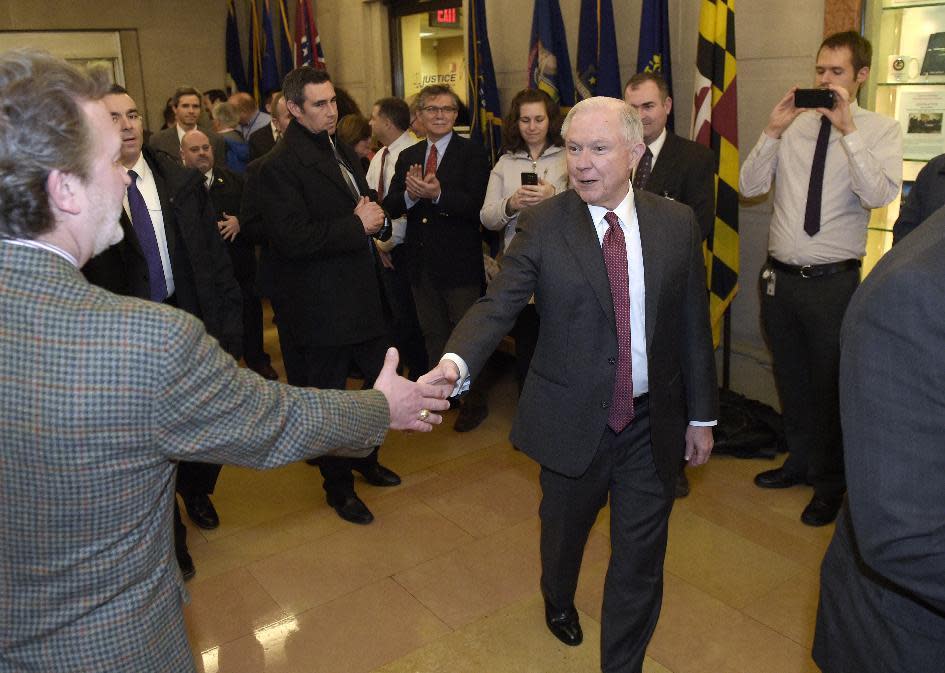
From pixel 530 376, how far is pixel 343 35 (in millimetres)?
6636

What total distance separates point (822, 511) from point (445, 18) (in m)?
5.23

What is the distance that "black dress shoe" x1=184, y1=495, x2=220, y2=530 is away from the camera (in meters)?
3.77

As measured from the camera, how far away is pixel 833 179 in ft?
11.6

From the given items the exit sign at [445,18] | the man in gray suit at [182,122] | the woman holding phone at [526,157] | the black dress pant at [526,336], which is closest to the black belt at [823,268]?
the woman holding phone at [526,157]

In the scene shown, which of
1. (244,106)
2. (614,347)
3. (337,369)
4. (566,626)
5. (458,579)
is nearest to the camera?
(614,347)

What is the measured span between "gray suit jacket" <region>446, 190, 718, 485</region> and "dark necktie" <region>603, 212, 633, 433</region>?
0.10 ft

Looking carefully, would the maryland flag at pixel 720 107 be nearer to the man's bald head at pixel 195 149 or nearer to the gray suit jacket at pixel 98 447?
the man's bald head at pixel 195 149

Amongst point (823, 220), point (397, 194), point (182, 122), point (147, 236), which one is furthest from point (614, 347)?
point (182, 122)

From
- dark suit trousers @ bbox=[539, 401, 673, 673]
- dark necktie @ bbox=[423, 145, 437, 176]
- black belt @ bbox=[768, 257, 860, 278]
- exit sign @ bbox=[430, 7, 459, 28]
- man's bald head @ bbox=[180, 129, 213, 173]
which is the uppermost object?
exit sign @ bbox=[430, 7, 459, 28]

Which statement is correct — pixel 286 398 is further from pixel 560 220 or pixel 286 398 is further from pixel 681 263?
pixel 681 263

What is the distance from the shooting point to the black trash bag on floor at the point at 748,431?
4246mm

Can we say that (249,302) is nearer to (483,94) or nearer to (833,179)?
(483,94)

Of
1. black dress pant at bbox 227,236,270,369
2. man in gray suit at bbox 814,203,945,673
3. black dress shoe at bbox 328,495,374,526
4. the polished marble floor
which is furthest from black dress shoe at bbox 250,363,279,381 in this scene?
man in gray suit at bbox 814,203,945,673

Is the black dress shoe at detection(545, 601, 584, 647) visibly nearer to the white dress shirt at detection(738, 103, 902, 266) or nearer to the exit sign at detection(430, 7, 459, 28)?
the white dress shirt at detection(738, 103, 902, 266)
